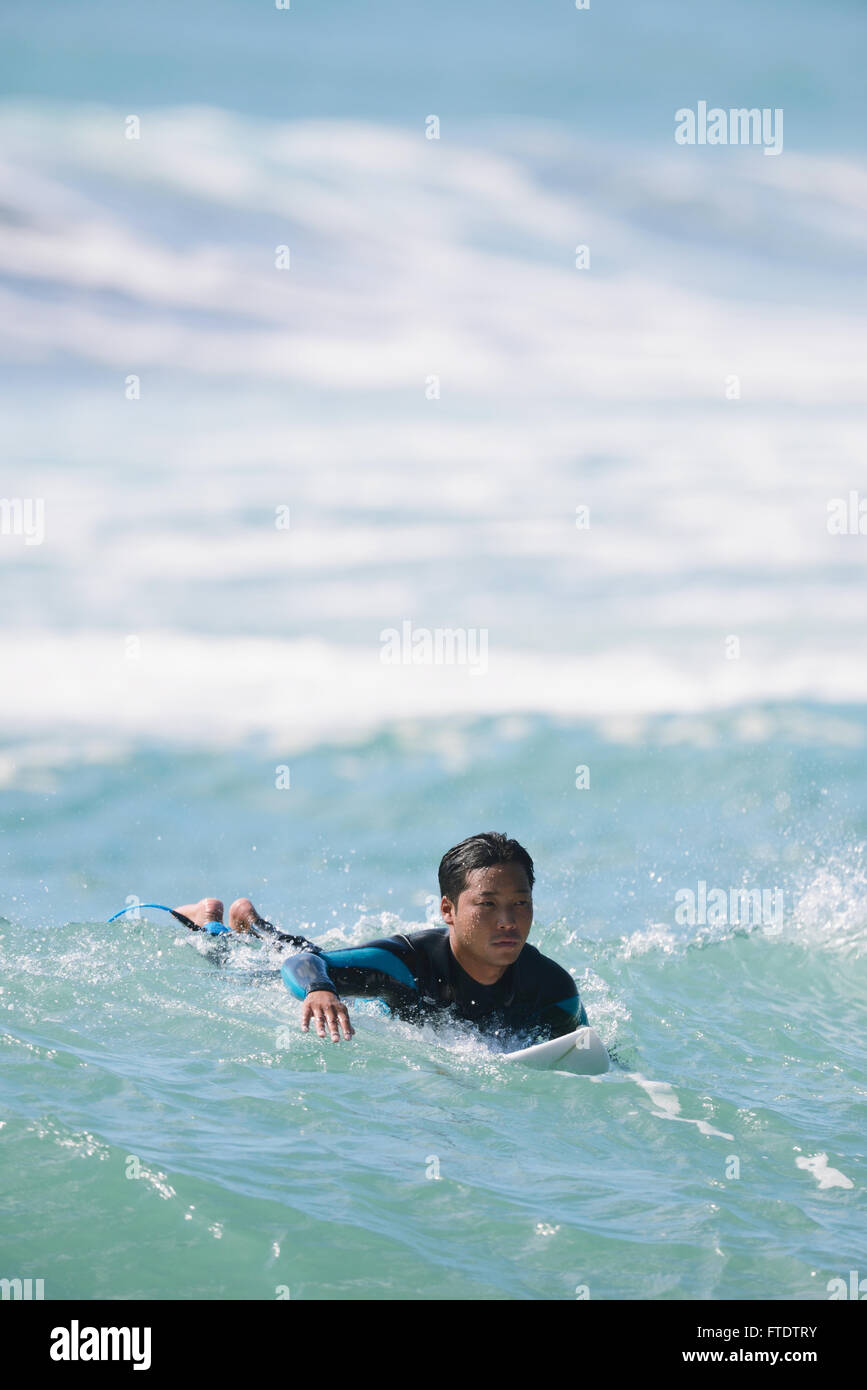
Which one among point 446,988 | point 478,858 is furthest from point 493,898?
point 446,988

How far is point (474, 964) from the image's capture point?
654cm

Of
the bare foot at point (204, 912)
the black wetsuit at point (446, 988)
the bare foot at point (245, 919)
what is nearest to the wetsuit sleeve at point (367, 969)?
the black wetsuit at point (446, 988)

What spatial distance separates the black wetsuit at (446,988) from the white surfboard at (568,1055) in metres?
0.42

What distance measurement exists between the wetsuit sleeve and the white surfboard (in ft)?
2.18

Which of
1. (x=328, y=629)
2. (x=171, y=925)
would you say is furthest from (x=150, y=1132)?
(x=328, y=629)

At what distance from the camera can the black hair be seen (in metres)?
6.31

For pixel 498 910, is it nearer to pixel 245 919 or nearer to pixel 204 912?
pixel 245 919

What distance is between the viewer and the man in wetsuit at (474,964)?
6289 millimetres

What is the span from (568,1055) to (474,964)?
65cm

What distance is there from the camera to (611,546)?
2831cm

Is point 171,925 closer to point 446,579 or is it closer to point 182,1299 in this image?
point 182,1299

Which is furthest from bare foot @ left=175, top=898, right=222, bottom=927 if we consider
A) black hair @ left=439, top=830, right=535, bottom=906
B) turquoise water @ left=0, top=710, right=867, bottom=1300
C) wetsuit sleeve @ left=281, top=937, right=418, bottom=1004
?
black hair @ left=439, top=830, right=535, bottom=906
